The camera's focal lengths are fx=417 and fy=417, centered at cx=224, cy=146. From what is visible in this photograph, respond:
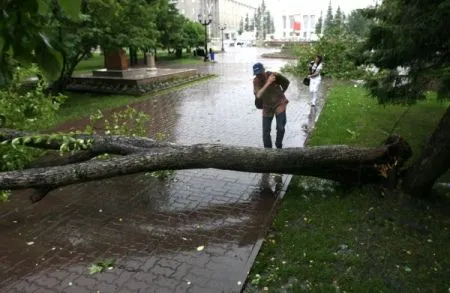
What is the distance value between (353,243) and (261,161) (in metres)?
1.73

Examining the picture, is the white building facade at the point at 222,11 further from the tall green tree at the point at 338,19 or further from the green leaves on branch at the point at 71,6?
the green leaves on branch at the point at 71,6

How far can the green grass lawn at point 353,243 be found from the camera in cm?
413

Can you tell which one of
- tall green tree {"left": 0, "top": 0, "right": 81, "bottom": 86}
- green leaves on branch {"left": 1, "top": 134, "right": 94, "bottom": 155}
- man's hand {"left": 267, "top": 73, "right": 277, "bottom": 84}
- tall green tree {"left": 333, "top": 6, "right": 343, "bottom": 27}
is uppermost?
tall green tree {"left": 333, "top": 6, "right": 343, "bottom": 27}

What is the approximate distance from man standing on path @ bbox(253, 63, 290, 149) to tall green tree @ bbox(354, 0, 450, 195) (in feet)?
5.81

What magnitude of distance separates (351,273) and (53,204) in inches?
169

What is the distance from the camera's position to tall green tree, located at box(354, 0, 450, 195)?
5477 mm

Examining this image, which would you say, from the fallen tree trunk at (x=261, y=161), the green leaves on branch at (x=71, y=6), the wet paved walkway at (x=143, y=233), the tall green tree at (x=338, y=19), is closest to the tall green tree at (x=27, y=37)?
the green leaves on branch at (x=71, y=6)

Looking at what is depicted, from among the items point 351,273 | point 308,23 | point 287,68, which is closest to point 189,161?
point 351,273

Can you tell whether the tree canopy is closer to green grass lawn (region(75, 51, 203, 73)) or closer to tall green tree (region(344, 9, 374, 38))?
tall green tree (region(344, 9, 374, 38))

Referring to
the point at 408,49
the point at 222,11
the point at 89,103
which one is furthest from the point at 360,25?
the point at 222,11

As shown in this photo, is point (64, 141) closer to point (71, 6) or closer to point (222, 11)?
point (71, 6)

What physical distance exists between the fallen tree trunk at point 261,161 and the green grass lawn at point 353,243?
330 mm

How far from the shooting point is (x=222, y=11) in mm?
113125

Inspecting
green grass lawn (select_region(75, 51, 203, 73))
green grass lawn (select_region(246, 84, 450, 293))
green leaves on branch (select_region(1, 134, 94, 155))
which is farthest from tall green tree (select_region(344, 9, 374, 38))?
green grass lawn (select_region(75, 51, 203, 73))
